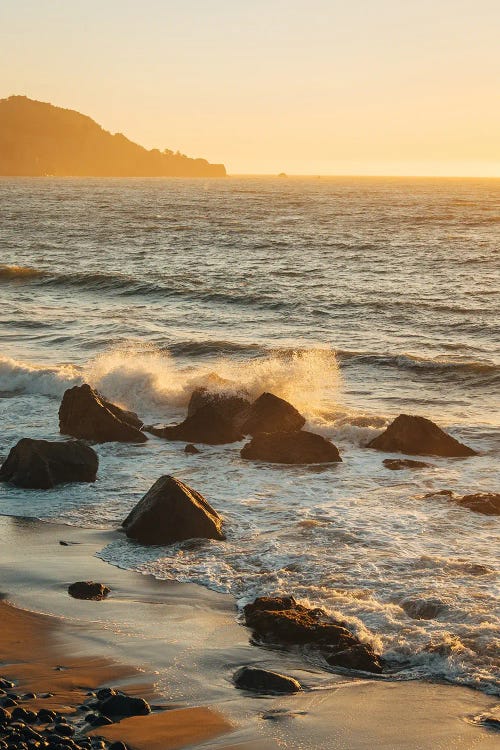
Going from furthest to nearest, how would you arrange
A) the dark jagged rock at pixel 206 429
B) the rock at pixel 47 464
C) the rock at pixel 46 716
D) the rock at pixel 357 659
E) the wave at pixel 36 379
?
the wave at pixel 36 379
the dark jagged rock at pixel 206 429
the rock at pixel 47 464
the rock at pixel 357 659
the rock at pixel 46 716

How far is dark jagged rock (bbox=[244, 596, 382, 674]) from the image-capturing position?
29.8 feet

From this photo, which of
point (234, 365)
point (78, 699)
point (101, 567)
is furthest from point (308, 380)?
point (78, 699)

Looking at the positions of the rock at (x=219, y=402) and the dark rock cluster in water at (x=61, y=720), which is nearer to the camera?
the dark rock cluster in water at (x=61, y=720)

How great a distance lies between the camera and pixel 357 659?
9031mm

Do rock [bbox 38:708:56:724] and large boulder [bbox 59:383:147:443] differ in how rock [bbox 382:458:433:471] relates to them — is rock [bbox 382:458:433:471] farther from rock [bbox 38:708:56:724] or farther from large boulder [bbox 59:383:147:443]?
rock [bbox 38:708:56:724]

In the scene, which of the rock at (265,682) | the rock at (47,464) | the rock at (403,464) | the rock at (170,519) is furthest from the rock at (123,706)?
the rock at (403,464)

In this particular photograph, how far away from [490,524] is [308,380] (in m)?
10.2

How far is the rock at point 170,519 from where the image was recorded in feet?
41.4

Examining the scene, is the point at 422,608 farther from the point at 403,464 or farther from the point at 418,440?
the point at 418,440

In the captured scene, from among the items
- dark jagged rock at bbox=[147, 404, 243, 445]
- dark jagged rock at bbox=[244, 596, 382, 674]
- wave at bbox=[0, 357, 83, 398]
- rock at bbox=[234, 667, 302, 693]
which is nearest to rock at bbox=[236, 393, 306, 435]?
dark jagged rock at bbox=[147, 404, 243, 445]

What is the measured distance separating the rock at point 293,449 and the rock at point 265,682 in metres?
8.22

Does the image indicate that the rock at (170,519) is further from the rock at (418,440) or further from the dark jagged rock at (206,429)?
the rock at (418,440)

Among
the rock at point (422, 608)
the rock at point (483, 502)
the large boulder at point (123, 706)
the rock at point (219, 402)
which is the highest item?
the rock at point (219, 402)

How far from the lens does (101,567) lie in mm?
11602
